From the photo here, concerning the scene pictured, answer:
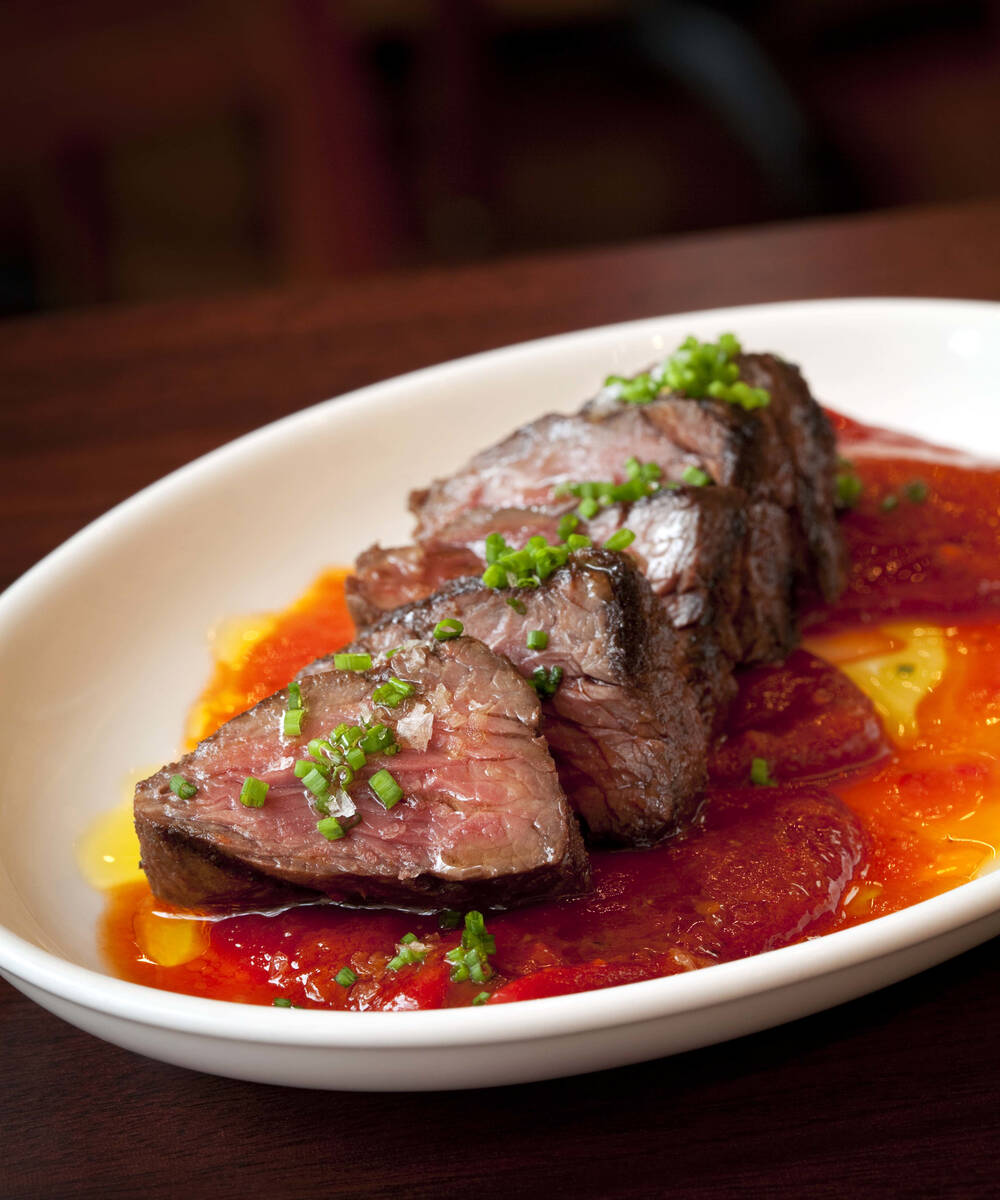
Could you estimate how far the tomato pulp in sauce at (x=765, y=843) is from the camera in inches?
101

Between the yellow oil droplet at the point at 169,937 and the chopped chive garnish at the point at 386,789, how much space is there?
511mm

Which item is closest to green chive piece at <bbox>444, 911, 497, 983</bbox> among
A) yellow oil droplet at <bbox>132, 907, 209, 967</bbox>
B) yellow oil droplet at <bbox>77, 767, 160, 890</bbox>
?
yellow oil droplet at <bbox>132, 907, 209, 967</bbox>

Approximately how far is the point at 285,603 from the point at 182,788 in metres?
1.37

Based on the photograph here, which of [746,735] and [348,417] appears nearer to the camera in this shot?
[746,735]

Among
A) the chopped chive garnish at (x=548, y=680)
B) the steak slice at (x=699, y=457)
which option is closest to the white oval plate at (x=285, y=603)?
the steak slice at (x=699, y=457)

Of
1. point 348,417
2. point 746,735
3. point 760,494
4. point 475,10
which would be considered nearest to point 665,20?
point 475,10

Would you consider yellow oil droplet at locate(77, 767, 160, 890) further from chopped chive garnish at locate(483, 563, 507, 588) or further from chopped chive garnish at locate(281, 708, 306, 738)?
chopped chive garnish at locate(483, 563, 507, 588)

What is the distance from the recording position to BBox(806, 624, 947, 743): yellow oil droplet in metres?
3.35

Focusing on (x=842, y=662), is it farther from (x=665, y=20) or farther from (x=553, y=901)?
(x=665, y=20)

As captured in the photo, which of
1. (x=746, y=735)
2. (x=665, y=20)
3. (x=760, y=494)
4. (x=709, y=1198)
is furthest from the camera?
(x=665, y=20)

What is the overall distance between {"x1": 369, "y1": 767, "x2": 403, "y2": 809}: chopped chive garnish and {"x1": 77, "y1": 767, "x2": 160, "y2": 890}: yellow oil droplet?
2.34ft

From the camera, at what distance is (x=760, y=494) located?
3541 mm

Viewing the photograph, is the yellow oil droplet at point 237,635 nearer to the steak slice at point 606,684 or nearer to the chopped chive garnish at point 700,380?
the steak slice at point 606,684

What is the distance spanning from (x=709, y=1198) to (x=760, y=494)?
1.90 m
